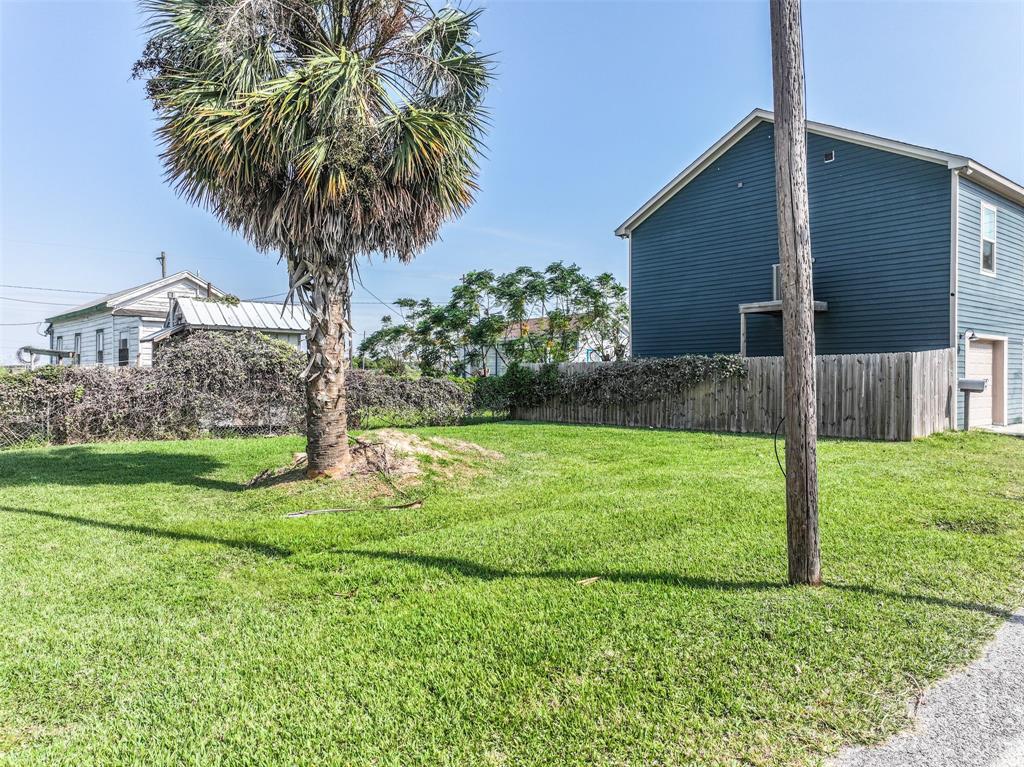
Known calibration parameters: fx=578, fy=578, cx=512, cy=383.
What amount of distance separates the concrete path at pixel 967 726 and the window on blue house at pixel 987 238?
1470 cm

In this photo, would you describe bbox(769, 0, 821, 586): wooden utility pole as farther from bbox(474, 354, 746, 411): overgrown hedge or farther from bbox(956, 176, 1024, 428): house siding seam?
bbox(956, 176, 1024, 428): house siding seam

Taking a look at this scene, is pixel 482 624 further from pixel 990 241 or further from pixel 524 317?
pixel 524 317

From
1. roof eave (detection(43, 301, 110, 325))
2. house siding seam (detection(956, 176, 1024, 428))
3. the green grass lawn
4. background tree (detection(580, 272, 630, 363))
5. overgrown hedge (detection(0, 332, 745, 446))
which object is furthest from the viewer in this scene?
background tree (detection(580, 272, 630, 363))

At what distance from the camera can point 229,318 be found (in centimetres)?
1869

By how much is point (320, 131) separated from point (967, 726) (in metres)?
6.98

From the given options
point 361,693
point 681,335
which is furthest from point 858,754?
point 681,335

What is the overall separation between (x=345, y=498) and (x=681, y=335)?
13089 mm

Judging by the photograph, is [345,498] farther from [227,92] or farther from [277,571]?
[227,92]

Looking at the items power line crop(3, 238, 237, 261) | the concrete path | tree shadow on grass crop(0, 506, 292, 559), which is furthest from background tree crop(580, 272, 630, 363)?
the concrete path

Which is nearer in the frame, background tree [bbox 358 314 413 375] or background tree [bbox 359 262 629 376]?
background tree [bbox 359 262 629 376]

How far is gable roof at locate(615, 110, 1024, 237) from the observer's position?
12633 millimetres

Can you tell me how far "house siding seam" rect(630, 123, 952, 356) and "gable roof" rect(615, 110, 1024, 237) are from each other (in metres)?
0.18

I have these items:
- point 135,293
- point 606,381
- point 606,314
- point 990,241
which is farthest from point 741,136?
point 135,293

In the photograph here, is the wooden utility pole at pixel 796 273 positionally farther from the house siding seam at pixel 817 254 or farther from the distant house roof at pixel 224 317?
the distant house roof at pixel 224 317
